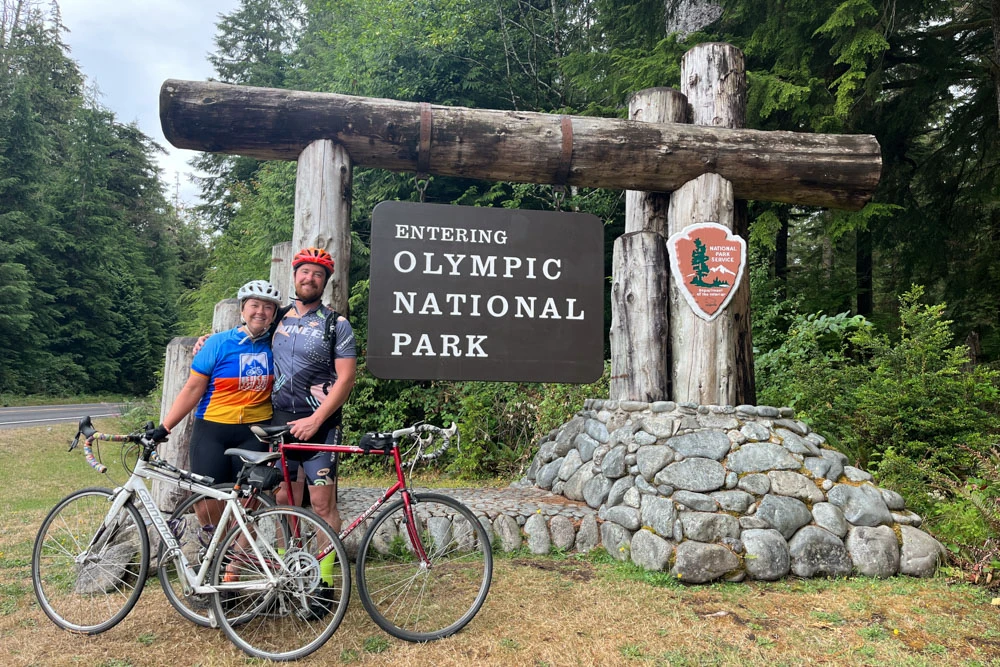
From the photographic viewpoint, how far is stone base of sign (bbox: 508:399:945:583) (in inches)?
168

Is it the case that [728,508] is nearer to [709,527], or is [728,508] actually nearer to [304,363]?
[709,527]

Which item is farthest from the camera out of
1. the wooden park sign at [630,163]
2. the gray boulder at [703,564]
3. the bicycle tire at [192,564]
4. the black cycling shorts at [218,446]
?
the wooden park sign at [630,163]

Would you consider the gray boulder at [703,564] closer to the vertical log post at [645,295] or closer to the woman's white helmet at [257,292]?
the vertical log post at [645,295]

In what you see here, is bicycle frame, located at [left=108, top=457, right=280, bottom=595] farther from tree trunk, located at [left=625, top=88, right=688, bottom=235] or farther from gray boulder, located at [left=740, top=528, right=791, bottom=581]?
tree trunk, located at [left=625, top=88, right=688, bottom=235]

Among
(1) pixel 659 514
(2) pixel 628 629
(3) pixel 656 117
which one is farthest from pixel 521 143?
(2) pixel 628 629

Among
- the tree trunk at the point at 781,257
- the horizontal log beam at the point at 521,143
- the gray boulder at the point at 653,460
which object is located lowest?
the gray boulder at the point at 653,460

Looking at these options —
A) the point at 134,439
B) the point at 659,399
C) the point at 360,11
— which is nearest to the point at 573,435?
the point at 659,399

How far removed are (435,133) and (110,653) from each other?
3.64m

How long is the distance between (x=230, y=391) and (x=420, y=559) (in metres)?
1.40

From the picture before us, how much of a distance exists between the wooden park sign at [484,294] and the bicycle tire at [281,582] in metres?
1.52

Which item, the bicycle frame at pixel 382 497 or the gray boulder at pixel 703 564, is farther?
the gray boulder at pixel 703 564

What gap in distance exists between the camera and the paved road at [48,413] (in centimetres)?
1419

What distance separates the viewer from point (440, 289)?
4645mm

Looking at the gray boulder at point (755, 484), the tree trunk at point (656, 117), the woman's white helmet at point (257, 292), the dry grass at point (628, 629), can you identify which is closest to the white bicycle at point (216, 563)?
the dry grass at point (628, 629)
